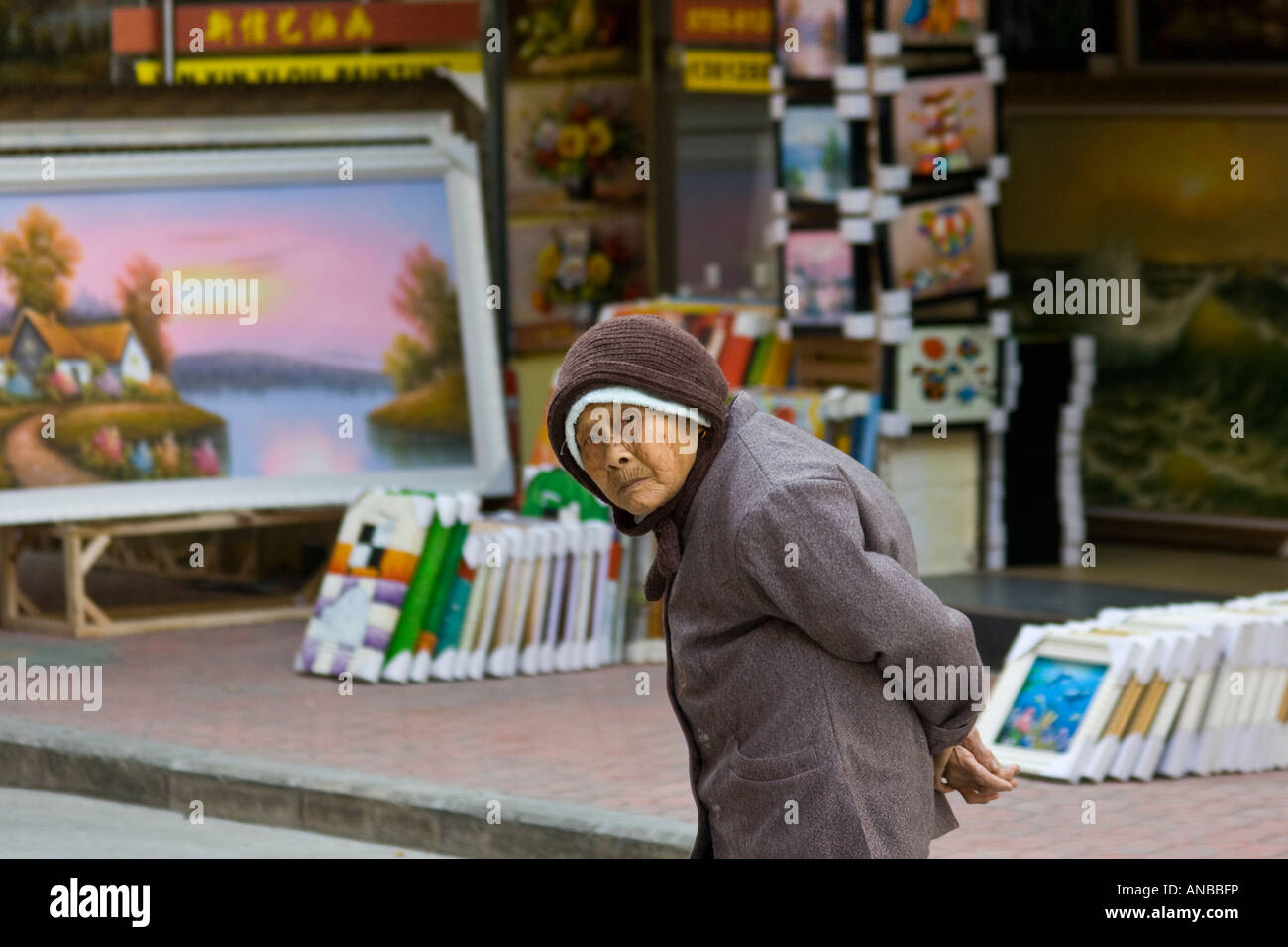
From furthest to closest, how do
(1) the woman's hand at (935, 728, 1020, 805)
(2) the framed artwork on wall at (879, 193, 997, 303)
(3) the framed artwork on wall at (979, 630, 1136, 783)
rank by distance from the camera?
(2) the framed artwork on wall at (879, 193, 997, 303) < (3) the framed artwork on wall at (979, 630, 1136, 783) < (1) the woman's hand at (935, 728, 1020, 805)

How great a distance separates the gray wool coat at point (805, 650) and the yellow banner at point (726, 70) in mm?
10637

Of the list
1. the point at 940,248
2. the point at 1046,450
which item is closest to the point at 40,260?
the point at 940,248

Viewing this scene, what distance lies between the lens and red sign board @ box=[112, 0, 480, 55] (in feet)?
44.2

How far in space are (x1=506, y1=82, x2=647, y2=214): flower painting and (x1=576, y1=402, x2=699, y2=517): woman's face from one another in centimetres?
1060

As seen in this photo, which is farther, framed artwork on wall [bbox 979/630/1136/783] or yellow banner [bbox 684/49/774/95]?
yellow banner [bbox 684/49/774/95]

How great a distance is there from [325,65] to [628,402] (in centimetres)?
1099

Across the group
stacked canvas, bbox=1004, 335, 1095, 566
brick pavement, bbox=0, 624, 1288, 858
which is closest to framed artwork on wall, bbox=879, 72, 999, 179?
stacked canvas, bbox=1004, 335, 1095, 566

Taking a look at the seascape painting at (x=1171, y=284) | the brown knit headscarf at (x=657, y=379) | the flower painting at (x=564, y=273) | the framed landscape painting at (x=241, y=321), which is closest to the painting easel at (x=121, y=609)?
the framed landscape painting at (x=241, y=321)

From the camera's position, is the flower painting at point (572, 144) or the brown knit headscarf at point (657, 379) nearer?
the brown knit headscarf at point (657, 379)

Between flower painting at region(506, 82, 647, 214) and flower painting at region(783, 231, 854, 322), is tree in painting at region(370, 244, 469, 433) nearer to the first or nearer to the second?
flower painting at region(783, 231, 854, 322)

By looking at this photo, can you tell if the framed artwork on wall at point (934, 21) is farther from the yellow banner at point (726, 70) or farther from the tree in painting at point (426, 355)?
the yellow banner at point (726, 70)

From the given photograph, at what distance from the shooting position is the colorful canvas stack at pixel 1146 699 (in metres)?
7.60

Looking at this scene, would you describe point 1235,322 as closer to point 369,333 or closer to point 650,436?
point 369,333

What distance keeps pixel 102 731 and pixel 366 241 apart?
3727 mm
